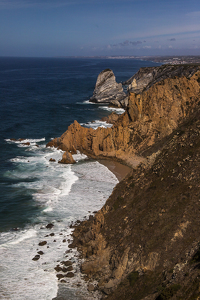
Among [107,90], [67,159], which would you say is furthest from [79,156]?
[107,90]

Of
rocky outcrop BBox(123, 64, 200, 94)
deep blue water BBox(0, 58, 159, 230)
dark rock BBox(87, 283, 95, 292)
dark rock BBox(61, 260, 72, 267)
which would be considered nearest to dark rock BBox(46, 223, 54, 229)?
deep blue water BBox(0, 58, 159, 230)

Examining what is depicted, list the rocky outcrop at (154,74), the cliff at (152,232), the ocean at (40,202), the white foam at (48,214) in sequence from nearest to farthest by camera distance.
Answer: the cliff at (152,232) < the white foam at (48,214) < the ocean at (40,202) < the rocky outcrop at (154,74)

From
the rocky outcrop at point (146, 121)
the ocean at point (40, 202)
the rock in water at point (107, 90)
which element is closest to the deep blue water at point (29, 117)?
the ocean at point (40, 202)

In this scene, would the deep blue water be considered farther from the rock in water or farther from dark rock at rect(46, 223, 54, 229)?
the rock in water

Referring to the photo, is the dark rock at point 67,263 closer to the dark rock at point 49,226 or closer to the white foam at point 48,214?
the white foam at point 48,214

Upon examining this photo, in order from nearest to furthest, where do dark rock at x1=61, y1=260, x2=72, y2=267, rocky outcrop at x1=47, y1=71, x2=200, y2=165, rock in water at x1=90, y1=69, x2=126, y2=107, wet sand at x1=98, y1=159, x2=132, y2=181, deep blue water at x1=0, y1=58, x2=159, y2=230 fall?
dark rock at x1=61, y1=260, x2=72, y2=267, deep blue water at x1=0, y1=58, x2=159, y2=230, wet sand at x1=98, y1=159, x2=132, y2=181, rocky outcrop at x1=47, y1=71, x2=200, y2=165, rock in water at x1=90, y1=69, x2=126, y2=107

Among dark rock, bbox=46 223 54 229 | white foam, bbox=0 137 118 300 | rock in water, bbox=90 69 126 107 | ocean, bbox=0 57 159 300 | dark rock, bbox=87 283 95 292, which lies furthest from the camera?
rock in water, bbox=90 69 126 107

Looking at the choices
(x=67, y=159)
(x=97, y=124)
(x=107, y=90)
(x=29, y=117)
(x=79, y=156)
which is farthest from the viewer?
(x=107, y=90)

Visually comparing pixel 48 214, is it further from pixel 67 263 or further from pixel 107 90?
pixel 107 90
